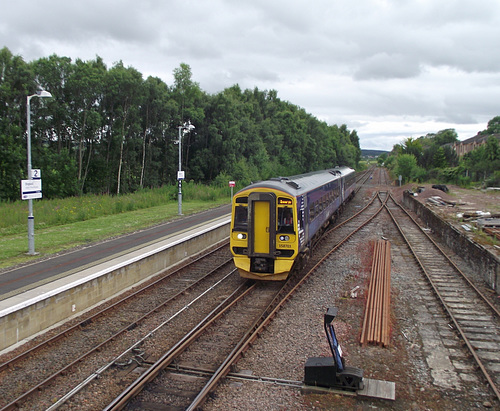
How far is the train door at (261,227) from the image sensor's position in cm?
1134

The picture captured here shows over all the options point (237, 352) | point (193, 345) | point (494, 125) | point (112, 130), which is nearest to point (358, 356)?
point (237, 352)

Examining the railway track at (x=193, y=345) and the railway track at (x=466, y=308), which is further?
the railway track at (x=466, y=308)

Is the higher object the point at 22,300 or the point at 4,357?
the point at 22,300

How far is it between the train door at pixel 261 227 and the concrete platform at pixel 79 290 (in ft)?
12.6

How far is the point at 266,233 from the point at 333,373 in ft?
17.7

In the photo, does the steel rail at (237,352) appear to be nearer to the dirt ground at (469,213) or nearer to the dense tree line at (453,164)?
the dirt ground at (469,213)

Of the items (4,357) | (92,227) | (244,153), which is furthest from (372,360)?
(244,153)

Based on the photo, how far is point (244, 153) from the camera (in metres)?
52.4

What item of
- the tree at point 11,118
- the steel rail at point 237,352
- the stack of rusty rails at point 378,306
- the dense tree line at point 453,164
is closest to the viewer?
the steel rail at point 237,352

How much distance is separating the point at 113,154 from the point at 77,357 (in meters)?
33.3

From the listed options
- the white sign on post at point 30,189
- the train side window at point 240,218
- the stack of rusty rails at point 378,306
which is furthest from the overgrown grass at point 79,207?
the stack of rusty rails at point 378,306

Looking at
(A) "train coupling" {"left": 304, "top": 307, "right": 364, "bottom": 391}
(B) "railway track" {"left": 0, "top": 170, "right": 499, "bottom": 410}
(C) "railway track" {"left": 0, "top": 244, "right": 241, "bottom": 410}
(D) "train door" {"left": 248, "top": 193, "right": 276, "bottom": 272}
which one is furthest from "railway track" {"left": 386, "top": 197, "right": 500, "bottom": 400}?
(C) "railway track" {"left": 0, "top": 244, "right": 241, "bottom": 410}

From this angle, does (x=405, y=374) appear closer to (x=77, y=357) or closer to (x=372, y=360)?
(x=372, y=360)

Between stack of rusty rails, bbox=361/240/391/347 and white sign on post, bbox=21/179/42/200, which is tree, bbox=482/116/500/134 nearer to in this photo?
stack of rusty rails, bbox=361/240/391/347
